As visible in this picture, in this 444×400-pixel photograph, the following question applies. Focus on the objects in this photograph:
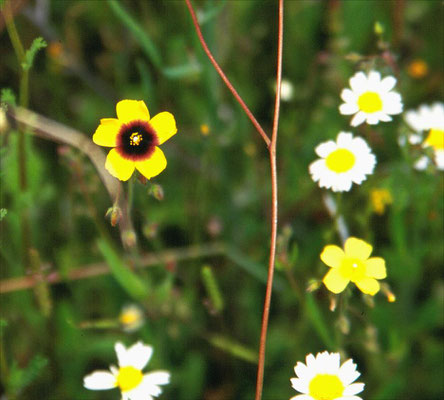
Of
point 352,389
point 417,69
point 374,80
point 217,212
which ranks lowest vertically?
point 352,389

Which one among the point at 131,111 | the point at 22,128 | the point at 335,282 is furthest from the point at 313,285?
the point at 22,128

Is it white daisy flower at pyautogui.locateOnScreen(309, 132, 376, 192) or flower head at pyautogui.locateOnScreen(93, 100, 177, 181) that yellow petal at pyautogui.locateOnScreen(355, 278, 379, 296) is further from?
flower head at pyautogui.locateOnScreen(93, 100, 177, 181)

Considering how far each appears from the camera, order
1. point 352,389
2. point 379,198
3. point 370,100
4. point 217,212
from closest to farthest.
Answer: point 352,389, point 370,100, point 379,198, point 217,212

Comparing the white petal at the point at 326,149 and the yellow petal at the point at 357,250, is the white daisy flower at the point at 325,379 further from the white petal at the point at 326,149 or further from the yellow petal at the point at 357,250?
the white petal at the point at 326,149

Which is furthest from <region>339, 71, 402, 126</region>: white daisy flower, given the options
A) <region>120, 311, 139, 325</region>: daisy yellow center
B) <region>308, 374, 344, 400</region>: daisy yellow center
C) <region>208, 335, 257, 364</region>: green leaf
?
<region>120, 311, 139, 325</region>: daisy yellow center

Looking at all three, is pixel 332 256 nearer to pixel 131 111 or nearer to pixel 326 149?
pixel 326 149

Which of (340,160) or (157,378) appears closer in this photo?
(157,378)
